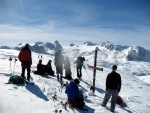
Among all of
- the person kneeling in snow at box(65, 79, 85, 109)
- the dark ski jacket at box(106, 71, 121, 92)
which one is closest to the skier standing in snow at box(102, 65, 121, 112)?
the dark ski jacket at box(106, 71, 121, 92)

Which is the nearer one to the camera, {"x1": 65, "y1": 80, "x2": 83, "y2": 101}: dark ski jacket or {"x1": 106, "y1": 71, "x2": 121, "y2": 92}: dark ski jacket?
{"x1": 65, "y1": 80, "x2": 83, "y2": 101}: dark ski jacket

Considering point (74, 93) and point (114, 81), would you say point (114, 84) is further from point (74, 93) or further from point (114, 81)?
point (74, 93)

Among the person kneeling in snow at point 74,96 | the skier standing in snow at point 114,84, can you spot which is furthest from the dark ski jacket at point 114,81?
the person kneeling in snow at point 74,96

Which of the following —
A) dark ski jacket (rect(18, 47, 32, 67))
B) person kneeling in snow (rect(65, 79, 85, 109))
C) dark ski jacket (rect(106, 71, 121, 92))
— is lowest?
person kneeling in snow (rect(65, 79, 85, 109))

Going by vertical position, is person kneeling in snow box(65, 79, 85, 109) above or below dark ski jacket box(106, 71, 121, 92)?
below

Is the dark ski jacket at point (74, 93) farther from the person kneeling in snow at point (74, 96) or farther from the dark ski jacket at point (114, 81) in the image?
the dark ski jacket at point (114, 81)

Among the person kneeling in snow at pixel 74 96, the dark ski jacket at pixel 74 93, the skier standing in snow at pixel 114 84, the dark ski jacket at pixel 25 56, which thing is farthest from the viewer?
the dark ski jacket at pixel 25 56

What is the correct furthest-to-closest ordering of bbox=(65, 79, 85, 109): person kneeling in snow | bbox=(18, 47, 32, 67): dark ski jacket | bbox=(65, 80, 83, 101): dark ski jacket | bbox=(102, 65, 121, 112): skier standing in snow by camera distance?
1. bbox=(18, 47, 32, 67): dark ski jacket
2. bbox=(102, 65, 121, 112): skier standing in snow
3. bbox=(65, 80, 83, 101): dark ski jacket
4. bbox=(65, 79, 85, 109): person kneeling in snow

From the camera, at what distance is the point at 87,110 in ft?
34.7

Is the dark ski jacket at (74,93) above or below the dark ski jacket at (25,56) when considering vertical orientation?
below

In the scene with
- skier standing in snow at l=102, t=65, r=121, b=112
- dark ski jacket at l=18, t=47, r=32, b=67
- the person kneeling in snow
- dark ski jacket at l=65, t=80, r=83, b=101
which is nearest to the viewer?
the person kneeling in snow

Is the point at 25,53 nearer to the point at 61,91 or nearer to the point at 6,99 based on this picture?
the point at 61,91

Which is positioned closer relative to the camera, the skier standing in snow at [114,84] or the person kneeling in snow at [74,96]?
the person kneeling in snow at [74,96]

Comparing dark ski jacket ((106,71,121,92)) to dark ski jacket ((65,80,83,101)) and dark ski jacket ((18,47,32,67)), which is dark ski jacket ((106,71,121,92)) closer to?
dark ski jacket ((65,80,83,101))
